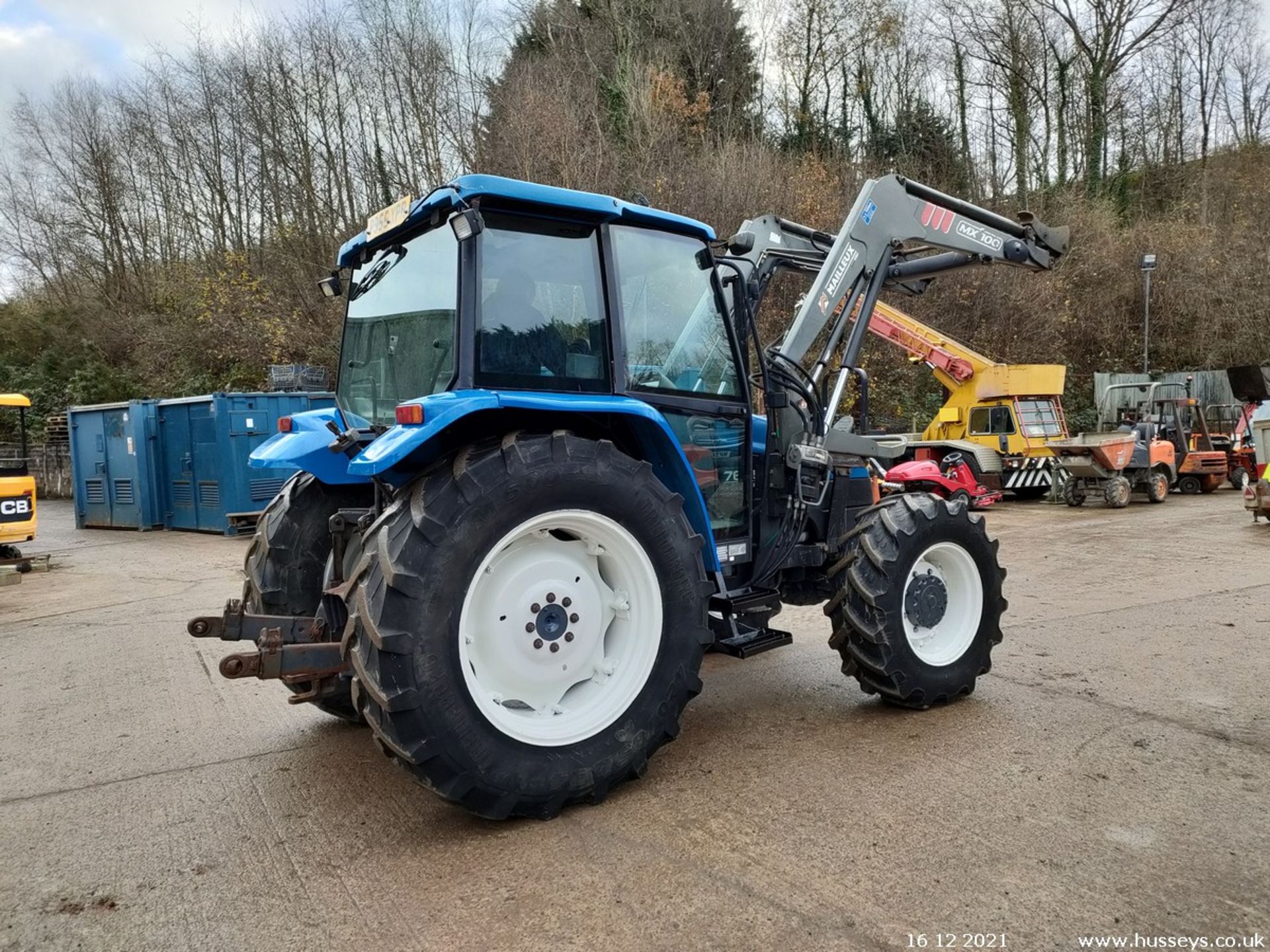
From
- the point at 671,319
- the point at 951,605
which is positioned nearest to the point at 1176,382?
the point at 951,605

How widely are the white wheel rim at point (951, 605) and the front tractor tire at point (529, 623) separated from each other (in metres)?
1.57

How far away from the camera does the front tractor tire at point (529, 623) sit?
9.14 feet

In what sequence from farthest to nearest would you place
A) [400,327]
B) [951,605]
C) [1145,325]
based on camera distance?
[1145,325], [951,605], [400,327]

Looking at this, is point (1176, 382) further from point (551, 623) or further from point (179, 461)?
point (551, 623)

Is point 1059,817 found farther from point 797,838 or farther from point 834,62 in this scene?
point 834,62

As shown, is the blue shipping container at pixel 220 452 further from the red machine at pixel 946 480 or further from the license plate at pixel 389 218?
the license plate at pixel 389 218

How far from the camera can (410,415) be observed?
289cm

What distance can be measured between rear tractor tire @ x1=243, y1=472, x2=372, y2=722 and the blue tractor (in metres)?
0.01

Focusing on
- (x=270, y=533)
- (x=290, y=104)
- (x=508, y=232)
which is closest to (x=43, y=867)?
(x=270, y=533)

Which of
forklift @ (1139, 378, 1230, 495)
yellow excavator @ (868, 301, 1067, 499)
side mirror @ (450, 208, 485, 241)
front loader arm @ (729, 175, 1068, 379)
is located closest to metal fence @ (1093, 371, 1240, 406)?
forklift @ (1139, 378, 1230, 495)

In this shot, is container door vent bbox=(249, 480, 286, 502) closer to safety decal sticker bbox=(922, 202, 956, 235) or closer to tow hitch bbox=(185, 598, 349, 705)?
tow hitch bbox=(185, 598, 349, 705)

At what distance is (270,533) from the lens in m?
4.03

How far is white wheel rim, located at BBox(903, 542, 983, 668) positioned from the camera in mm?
4371

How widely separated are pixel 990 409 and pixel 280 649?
15.3 meters
